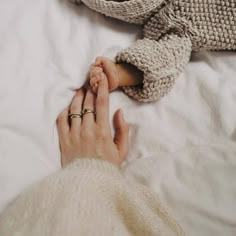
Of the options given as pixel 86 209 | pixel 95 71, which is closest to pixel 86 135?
pixel 95 71

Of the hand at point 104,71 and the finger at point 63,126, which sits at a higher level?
the hand at point 104,71

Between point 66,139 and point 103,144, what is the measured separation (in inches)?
2.5

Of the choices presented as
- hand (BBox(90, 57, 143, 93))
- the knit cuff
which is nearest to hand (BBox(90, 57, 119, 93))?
hand (BBox(90, 57, 143, 93))

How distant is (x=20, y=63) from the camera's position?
0.67 metres

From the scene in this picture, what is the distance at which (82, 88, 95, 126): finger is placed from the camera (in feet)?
2.24

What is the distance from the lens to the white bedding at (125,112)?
57cm

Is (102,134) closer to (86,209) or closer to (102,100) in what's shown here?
(102,100)

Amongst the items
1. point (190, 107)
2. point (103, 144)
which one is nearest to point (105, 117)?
point (103, 144)

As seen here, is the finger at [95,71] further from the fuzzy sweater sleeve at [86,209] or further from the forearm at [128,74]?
the fuzzy sweater sleeve at [86,209]

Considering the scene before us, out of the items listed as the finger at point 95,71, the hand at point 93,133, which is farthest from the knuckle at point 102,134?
the finger at point 95,71

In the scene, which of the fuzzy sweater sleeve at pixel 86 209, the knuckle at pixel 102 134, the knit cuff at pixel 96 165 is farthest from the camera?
the knuckle at pixel 102 134

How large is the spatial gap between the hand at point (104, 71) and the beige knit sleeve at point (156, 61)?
0.9 inches

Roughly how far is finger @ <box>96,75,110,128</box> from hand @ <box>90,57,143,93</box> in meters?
0.01

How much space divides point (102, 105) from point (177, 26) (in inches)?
9.0
